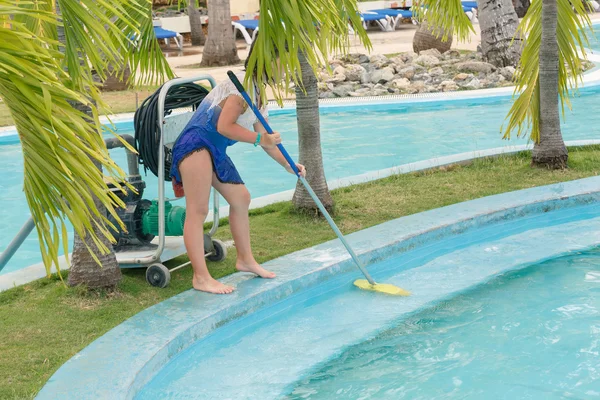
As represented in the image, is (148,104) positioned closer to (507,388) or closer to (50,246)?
(50,246)

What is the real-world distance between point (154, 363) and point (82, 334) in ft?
1.92

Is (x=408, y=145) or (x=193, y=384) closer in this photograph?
(x=193, y=384)

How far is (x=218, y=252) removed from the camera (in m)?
6.10

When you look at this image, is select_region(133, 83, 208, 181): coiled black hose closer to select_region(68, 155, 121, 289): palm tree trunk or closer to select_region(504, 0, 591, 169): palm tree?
select_region(68, 155, 121, 289): palm tree trunk

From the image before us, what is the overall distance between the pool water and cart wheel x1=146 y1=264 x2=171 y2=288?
4.37 ft

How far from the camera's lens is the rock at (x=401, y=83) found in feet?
50.5

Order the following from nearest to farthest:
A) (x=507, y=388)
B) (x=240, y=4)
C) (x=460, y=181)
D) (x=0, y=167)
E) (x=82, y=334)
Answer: (x=507, y=388)
(x=82, y=334)
(x=460, y=181)
(x=0, y=167)
(x=240, y=4)

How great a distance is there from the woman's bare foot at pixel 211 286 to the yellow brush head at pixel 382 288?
93 cm

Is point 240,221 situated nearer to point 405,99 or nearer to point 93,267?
point 93,267

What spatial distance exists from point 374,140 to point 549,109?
4086mm

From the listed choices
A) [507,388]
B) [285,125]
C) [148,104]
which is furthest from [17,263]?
[285,125]

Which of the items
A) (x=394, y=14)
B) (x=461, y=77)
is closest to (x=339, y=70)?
(x=461, y=77)

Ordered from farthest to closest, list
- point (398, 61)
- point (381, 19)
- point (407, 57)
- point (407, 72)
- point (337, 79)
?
point (381, 19) → point (407, 57) → point (398, 61) → point (407, 72) → point (337, 79)

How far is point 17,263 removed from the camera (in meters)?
7.20
